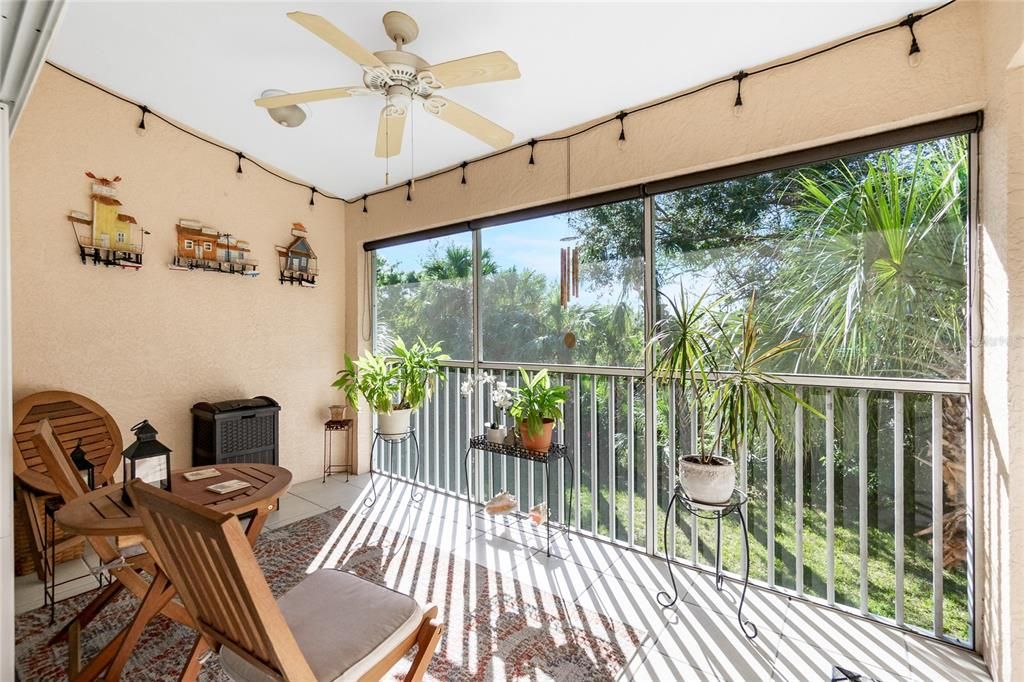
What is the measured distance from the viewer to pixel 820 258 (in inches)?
92.8

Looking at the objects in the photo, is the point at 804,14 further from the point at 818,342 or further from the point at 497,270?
the point at 497,270

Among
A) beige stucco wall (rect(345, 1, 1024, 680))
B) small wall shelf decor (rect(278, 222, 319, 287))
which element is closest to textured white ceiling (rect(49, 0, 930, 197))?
beige stucco wall (rect(345, 1, 1024, 680))

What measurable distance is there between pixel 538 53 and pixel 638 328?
159 centimetres

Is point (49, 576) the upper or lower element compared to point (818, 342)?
lower

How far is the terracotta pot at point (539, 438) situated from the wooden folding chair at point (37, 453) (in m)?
2.46

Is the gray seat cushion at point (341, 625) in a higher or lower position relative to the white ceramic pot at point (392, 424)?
lower

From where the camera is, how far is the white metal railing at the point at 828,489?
2135 mm

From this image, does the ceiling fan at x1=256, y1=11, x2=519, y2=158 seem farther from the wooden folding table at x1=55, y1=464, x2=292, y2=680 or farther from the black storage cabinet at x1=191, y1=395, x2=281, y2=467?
the black storage cabinet at x1=191, y1=395, x2=281, y2=467

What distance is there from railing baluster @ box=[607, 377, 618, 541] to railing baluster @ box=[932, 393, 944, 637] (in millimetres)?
1561

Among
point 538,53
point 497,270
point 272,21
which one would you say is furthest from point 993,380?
point 272,21

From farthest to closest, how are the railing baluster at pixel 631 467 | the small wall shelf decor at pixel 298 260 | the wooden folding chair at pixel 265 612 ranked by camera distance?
the small wall shelf decor at pixel 298 260 → the railing baluster at pixel 631 467 → the wooden folding chair at pixel 265 612

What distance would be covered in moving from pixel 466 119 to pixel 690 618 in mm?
2577

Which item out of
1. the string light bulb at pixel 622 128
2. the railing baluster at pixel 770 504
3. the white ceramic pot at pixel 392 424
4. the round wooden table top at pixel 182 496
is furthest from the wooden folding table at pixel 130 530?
the string light bulb at pixel 622 128

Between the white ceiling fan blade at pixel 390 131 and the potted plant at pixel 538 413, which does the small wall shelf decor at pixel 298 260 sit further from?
the potted plant at pixel 538 413
